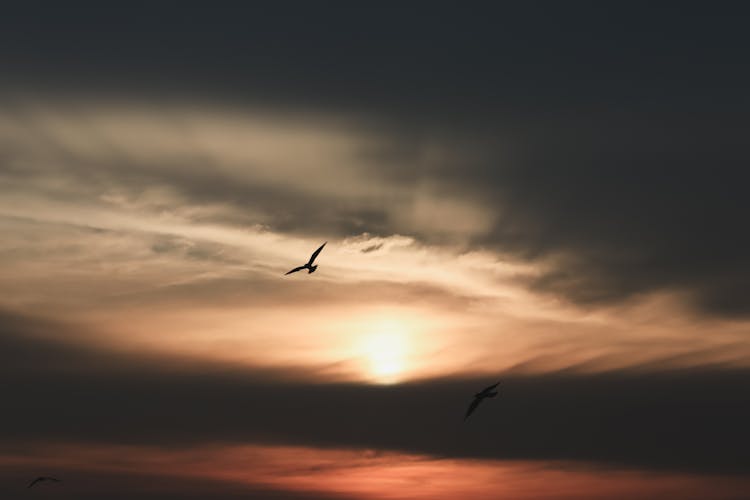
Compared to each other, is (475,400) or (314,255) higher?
(314,255)

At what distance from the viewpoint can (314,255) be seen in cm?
11106

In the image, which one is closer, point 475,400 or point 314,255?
point 475,400

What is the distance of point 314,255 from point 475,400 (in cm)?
2677

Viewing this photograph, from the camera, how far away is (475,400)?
316 feet
